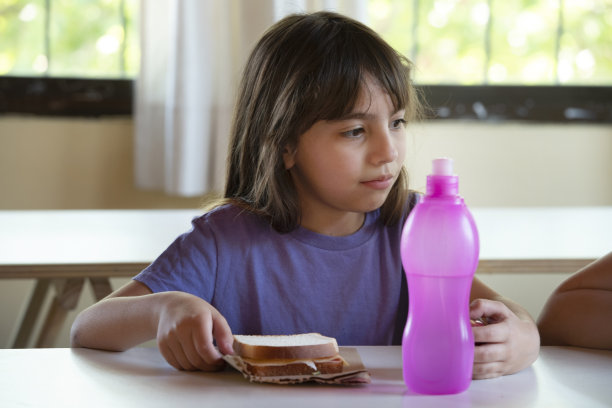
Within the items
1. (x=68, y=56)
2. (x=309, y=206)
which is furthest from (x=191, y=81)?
(x=309, y=206)

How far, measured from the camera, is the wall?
→ 263 cm

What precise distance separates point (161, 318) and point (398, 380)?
0.28 meters

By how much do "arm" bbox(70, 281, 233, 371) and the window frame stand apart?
1710 mm

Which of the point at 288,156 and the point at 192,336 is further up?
the point at 288,156

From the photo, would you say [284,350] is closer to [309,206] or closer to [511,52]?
[309,206]

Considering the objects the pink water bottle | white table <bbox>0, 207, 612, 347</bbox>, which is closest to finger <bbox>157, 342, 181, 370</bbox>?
the pink water bottle

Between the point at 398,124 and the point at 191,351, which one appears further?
the point at 398,124

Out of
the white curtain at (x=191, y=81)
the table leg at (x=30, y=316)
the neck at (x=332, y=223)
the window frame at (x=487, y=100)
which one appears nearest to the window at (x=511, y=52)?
the window frame at (x=487, y=100)

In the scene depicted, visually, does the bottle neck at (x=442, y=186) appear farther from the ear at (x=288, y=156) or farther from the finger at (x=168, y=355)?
the ear at (x=288, y=156)

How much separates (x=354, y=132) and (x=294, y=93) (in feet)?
0.35

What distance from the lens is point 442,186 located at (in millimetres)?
748

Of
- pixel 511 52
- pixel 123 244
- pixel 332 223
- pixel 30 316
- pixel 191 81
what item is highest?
pixel 511 52

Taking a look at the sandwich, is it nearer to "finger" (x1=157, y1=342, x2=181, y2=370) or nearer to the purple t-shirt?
"finger" (x1=157, y1=342, x2=181, y2=370)

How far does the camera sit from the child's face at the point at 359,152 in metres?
1.08
